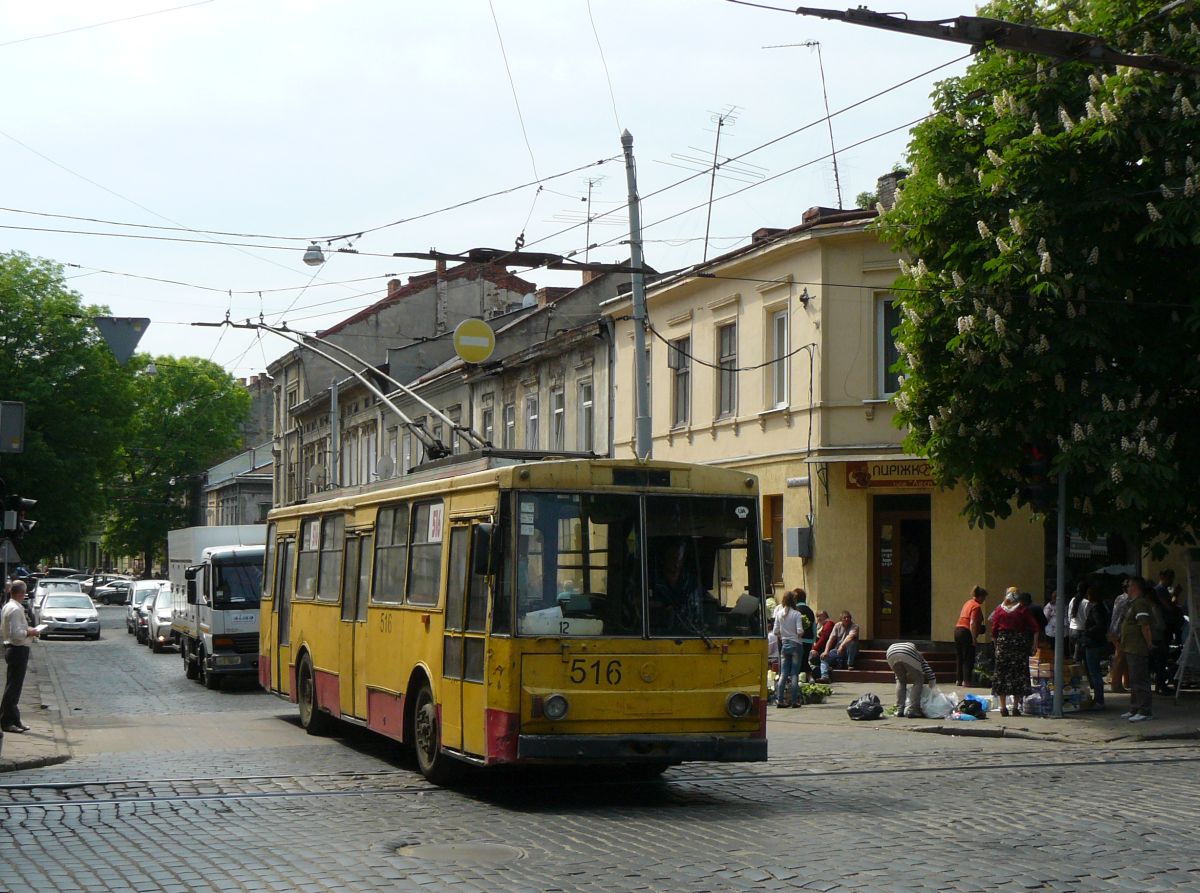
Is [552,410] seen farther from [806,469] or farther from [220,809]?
[220,809]

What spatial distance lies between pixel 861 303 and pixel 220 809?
18315 mm

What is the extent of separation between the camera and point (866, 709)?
20.6 metres

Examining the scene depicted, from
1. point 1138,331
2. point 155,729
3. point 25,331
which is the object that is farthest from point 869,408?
point 25,331

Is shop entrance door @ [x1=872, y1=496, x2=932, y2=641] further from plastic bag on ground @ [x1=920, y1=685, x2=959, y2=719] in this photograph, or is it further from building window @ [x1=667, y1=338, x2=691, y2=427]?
plastic bag on ground @ [x1=920, y1=685, x2=959, y2=719]

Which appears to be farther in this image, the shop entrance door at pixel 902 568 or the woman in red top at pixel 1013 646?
the shop entrance door at pixel 902 568

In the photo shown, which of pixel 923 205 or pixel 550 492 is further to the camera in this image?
pixel 923 205

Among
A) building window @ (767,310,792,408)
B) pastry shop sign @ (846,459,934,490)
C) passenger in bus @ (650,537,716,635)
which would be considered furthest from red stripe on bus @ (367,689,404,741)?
building window @ (767,310,792,408)

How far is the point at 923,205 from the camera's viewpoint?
2061 centimetres

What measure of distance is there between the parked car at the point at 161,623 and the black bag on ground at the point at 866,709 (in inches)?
996

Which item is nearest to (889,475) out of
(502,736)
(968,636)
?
(968,636)

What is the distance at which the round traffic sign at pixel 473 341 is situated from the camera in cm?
2758

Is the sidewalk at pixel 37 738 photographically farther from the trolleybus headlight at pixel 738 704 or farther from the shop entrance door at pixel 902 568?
the shop entrance door at pixel 902 568

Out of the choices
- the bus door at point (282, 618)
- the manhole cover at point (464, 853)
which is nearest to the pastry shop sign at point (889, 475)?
the bus door at point (282, 618)

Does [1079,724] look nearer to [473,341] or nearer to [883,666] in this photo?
[883,666]
